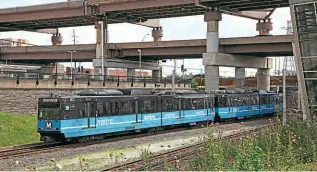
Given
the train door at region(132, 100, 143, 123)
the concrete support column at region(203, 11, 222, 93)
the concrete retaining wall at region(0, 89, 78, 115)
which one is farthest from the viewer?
the concrete support column at region(203, 11, 222, 93)

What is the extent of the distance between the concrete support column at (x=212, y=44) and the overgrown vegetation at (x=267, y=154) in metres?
44.1

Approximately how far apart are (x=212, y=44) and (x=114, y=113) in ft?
123

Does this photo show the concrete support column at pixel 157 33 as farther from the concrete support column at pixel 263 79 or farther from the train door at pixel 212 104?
the train door at pixel 212 104

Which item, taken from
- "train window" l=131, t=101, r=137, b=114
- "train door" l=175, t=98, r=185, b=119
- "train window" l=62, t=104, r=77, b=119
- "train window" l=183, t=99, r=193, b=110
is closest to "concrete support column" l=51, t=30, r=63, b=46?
"train window" l=183, t=99, r=193, b=110

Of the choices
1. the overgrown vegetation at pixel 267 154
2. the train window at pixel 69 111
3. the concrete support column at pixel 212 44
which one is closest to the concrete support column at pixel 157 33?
the concrete support column at pixel 212 44

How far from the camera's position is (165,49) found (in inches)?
2803

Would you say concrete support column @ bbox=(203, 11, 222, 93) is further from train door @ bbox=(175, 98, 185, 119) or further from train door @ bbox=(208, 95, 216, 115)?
train door @ bbox=(175, 98, 185, 119)

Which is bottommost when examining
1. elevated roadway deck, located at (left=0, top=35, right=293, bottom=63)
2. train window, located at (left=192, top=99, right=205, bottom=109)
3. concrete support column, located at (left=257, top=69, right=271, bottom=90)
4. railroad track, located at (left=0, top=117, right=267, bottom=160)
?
railroad track, located at (left=0, top=117, right=267, bottom=160)

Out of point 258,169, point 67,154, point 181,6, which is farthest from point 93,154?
point 181,6

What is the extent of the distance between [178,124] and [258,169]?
78.2ft

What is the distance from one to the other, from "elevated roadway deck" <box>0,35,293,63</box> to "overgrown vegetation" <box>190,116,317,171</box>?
4304 cm

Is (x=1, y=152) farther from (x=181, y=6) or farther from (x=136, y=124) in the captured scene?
(x=181, y=6)

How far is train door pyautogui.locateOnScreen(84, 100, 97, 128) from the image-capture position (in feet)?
81.2

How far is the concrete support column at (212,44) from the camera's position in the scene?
61.8 metres
